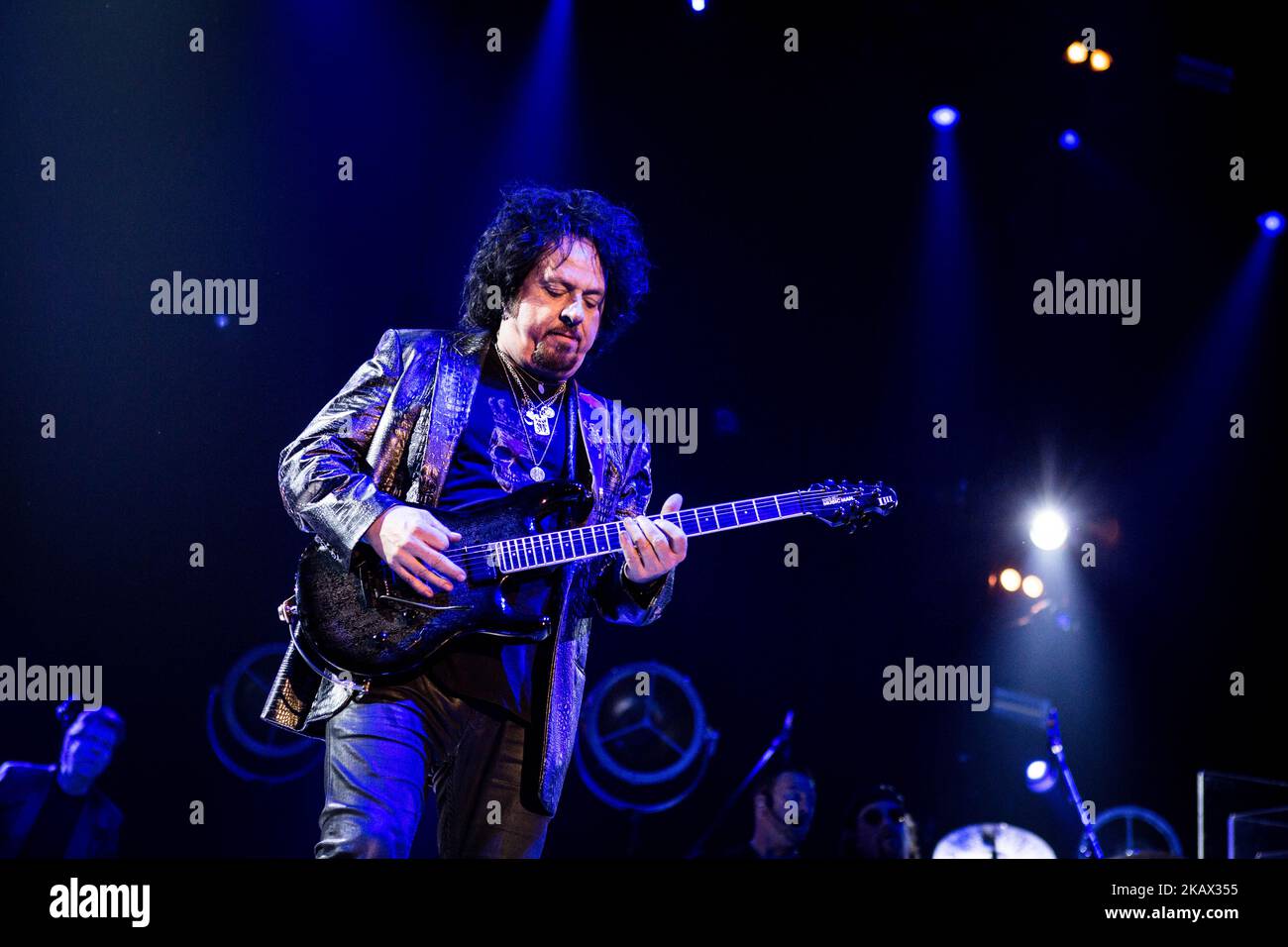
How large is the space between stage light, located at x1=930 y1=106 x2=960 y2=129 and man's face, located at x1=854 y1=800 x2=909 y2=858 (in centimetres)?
288

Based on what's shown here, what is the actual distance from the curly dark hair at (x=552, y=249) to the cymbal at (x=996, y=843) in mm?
2645

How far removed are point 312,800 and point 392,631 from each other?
83.9 inches

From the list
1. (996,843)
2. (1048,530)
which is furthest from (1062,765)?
(1048,530)

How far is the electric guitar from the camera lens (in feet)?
9.55

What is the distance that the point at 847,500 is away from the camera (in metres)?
3.46

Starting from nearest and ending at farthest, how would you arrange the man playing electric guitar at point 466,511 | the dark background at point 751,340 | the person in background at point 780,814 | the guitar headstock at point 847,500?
the man playing electric guitar at point 466,511 → the guitar headstock at point 847,500 → the dark background at point 751,340 → the person in background at point 780,814

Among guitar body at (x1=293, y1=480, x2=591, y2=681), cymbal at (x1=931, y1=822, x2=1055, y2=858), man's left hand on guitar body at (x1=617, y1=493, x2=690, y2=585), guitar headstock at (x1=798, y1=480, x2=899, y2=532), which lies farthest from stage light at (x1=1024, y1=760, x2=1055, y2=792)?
guitar body at (x1=293, y1=480, x2=591, y2=681)

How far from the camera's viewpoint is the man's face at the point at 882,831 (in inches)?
185

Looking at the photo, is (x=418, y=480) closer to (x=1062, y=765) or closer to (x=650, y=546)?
(x=650, y=546)

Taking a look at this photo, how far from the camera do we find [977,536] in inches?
201

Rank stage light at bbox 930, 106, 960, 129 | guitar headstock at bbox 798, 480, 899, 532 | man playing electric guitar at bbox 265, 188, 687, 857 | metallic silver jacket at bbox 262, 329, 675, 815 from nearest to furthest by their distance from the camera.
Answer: man playing electric guitar at bbox 265, 188, 687, 857
metallic silver jacket at bbox 262, 329, 675, 815
guitar headstock at bbox 798, 480, 899, 532
stage light at bbox 930, 106, 960, 129

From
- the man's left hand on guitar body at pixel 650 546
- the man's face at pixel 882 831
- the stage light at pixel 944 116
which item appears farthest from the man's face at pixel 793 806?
the stage light at pixel 944 116

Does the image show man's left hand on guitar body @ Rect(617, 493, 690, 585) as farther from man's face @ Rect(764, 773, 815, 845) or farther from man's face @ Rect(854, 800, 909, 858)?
man's face @ Rect(854, 800, 909, 858)

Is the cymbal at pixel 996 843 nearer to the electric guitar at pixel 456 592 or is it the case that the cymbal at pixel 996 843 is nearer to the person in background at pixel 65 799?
the electric guitar at pixel 456 592
